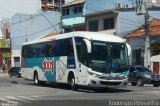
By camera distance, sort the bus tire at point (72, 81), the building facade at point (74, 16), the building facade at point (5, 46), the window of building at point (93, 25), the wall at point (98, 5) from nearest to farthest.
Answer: the bus tire at point (72, 81) → the window of building at point (93, 25) → the building facade at point (74, 16) → the wall at point (98, 5) → the building facade at point (5, 46)

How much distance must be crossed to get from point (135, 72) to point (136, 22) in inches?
896

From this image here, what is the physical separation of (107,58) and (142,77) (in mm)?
9844

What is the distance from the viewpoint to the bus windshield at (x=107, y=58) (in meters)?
24.0

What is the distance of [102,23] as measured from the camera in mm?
56031

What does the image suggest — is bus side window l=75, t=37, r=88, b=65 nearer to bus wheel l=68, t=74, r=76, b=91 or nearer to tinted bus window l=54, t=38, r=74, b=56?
tinted bus window l=54, t=38, r=74, b=56

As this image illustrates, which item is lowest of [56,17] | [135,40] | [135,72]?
[135,72]

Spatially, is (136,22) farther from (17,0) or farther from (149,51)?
(17,0)

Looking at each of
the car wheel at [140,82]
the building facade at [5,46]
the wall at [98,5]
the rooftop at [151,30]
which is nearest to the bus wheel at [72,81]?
the car wheel at [140,82]

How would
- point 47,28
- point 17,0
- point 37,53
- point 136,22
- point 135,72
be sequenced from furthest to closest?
point 17,0, point 47,28, point 136,22, point 135,72, point 37,53

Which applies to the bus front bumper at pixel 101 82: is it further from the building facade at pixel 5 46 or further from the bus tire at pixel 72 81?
the building facade at pixel 5 46

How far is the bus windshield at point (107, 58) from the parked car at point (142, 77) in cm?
870

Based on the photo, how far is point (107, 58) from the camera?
948 inches

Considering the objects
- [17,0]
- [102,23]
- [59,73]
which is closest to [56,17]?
[17,0]

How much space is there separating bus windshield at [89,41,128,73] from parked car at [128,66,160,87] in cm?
870
